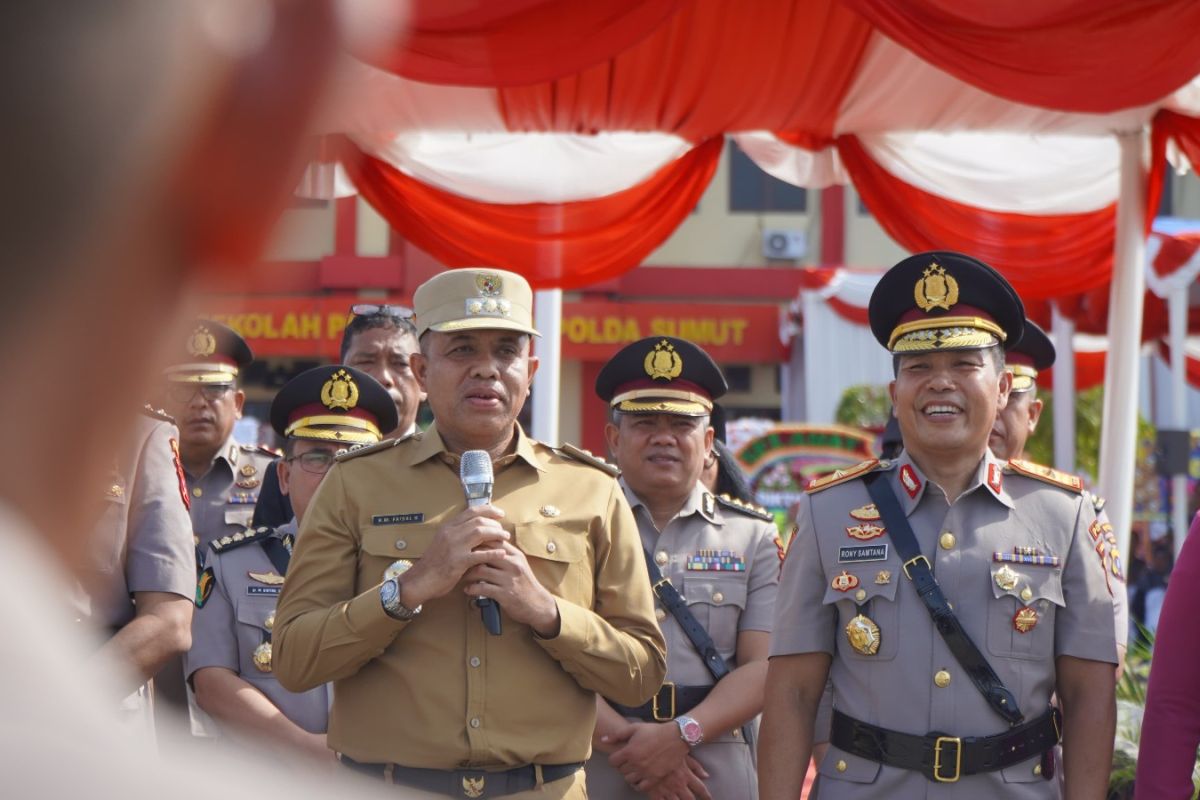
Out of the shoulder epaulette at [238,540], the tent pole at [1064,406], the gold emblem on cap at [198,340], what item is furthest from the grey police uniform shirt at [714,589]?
the tent pole at [1064,406]

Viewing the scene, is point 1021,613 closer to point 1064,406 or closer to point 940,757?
point 940,757

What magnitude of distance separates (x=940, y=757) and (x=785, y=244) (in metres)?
17.7

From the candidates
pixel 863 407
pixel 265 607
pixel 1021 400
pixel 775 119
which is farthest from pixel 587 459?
pixel 863 407

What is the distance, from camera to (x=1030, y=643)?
2.83 m

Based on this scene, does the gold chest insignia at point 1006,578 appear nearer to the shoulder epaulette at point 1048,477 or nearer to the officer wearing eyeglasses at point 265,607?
the shoulder epaulette at point 1048,477

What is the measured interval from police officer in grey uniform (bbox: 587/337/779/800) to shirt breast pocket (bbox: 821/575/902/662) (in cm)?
69

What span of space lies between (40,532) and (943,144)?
7.35 meters

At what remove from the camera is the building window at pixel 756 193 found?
20.1m

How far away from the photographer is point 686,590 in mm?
3717

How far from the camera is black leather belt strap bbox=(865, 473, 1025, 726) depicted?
277cm

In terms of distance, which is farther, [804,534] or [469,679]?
[804,534]

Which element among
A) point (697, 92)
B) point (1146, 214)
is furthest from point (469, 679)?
point (1146, 214)

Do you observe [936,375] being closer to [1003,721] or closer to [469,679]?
[1003,721]

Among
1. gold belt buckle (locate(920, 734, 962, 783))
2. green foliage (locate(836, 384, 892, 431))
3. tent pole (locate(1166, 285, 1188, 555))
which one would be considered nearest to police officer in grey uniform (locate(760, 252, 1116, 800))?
gold belt buckle (locate(920, 734, 962, 783))
